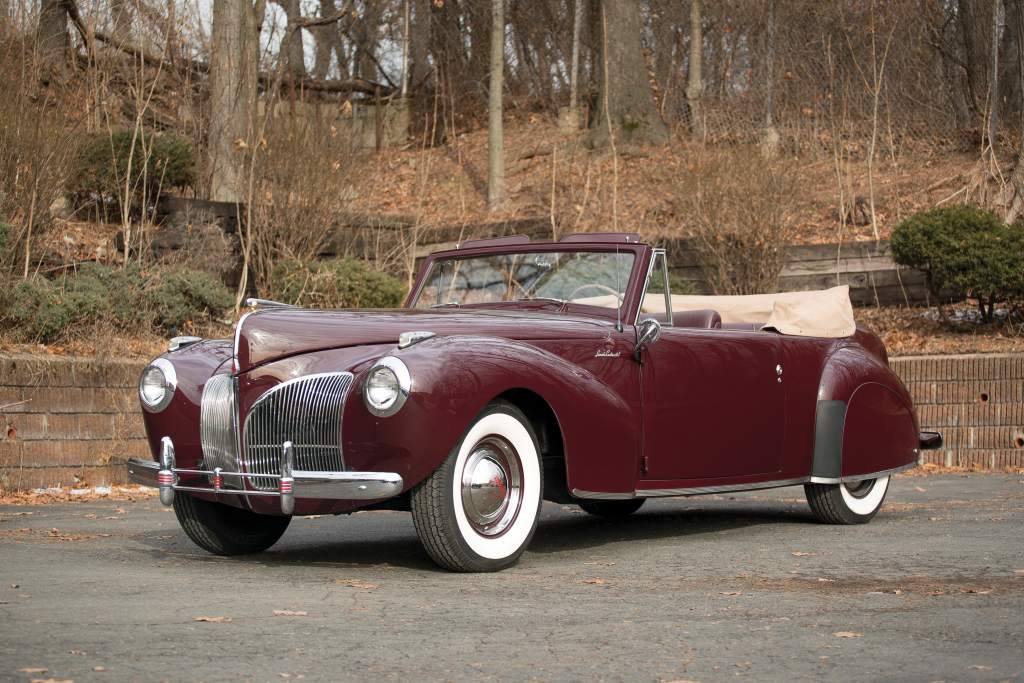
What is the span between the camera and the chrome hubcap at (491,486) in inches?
169

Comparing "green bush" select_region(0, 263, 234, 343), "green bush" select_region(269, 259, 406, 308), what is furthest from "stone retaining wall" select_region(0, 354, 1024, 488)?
"green bush" select_region(269, 259, 406, 308)

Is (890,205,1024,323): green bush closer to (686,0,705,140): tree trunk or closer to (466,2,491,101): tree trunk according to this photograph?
(686,0,705,140): tree trunk

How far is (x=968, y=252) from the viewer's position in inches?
457

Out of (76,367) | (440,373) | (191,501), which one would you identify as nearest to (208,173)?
(76,367)

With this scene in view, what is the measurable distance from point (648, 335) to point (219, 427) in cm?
216

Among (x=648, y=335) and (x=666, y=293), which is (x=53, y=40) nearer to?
(x=666, y=293)

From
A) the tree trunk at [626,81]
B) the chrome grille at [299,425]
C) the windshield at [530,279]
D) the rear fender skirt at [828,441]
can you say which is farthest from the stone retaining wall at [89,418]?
the tree trunk at [626,81]

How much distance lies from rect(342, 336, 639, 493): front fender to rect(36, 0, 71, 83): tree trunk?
975cm

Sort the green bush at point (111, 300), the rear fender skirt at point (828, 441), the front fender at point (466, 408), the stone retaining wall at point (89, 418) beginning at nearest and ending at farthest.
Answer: the front fender at point (466, 408)
the rear fender skirt at point (828, 441)
the stone retaining wall at point (89, 418)
the green bush at point (111, 300)

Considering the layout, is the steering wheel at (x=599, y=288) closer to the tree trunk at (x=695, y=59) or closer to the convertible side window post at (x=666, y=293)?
the convertible side window post at (x=666, y=293)

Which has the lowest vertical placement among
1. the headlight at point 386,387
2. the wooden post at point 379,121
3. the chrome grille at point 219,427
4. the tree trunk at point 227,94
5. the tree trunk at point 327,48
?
the chrome grille at point 219,427

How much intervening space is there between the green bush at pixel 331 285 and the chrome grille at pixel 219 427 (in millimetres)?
7565

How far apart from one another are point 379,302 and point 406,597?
8994 mm

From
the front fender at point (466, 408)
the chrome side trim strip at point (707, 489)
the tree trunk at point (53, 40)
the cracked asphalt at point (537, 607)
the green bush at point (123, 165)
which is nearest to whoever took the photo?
the cracked asphalt at point (537, 607)
